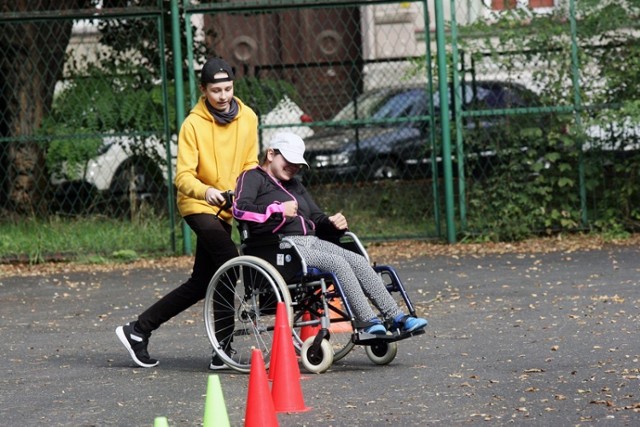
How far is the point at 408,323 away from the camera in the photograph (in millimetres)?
7609

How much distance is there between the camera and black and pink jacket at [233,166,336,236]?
25.3 feet

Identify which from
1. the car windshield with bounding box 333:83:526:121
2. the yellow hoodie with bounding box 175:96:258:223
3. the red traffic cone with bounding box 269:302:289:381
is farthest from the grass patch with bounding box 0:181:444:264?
the red traffic cone with bounding box 269:302:289:381

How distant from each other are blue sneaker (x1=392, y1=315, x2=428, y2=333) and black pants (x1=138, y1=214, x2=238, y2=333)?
1024 millimetres

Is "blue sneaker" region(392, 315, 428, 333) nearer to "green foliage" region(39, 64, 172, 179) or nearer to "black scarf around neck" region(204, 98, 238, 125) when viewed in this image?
"black scarf around neck" region(204, 98, 238, 125)

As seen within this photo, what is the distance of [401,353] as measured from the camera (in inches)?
325

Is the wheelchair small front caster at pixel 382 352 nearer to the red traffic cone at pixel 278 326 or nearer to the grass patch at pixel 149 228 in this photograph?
the red traffic cone at pixel 278 326

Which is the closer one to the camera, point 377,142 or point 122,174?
point 122,174

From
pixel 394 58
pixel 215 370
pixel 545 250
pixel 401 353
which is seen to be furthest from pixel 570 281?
pixel 394 58

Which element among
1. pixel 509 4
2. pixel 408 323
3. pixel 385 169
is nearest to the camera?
pixel 408 323

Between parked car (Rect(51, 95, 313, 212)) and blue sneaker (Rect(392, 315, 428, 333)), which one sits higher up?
parked car (Rect(51, 95, 313, 212))

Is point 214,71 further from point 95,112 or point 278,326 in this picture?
point 95,112

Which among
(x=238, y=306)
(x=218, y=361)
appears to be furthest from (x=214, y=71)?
(x=218, y=361)

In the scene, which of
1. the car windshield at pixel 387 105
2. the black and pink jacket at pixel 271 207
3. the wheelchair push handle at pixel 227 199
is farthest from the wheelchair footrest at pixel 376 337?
the car windshield at pixel 387 105

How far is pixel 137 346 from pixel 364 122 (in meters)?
5.96
